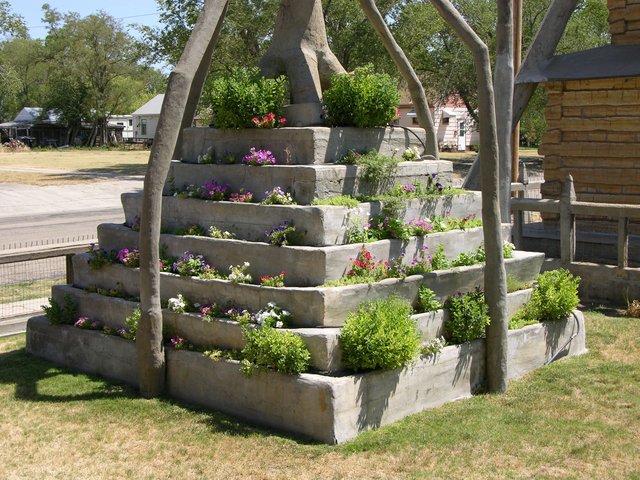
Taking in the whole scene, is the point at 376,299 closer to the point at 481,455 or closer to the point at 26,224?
the point at 481,455

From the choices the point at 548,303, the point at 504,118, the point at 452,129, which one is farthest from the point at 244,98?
the point at 452,129

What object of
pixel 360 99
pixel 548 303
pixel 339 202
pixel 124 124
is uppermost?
pixel 124 124

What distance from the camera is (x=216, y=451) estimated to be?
6.60 m

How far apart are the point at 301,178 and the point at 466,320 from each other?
7.33 ft

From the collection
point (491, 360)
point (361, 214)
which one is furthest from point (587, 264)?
point (361, 214)

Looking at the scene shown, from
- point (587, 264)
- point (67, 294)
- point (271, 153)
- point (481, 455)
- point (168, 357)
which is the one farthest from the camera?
point (587, 264)

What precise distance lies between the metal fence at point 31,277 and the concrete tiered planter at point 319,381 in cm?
165

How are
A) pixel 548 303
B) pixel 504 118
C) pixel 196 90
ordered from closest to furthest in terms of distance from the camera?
pixel 548 303, pixel 196 90, pixel 504 118

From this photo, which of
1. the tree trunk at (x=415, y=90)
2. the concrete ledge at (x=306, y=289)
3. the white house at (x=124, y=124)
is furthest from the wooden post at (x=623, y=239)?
the white house at (x=124, y=124)

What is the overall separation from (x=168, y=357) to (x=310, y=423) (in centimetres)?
189

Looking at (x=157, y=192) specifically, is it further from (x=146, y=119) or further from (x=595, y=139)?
(x=146, y=119)

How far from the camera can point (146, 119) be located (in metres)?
78.0

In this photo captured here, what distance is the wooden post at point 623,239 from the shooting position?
1180cm

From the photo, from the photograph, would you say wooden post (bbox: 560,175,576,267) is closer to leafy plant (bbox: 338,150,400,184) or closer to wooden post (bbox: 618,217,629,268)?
wooden post (bbox: 618,217,629,268)
